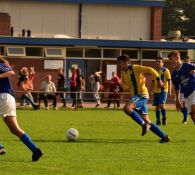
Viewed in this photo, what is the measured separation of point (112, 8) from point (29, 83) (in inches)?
553

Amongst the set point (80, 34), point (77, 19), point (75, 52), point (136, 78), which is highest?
point (77, 19)

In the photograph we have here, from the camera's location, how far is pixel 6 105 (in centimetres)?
1063

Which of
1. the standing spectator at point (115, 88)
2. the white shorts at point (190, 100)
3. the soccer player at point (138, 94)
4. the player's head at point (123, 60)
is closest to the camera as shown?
the player's head at point (123, 60)

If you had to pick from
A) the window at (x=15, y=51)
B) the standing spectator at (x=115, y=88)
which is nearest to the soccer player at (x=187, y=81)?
the standing spectator at (x=115, y=88)

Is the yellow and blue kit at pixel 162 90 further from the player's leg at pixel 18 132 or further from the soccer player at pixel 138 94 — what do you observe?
the player's leg at pixel 18 132

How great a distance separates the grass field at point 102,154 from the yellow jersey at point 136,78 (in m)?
1.07

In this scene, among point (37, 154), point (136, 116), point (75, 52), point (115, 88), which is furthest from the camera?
point (75, 52)

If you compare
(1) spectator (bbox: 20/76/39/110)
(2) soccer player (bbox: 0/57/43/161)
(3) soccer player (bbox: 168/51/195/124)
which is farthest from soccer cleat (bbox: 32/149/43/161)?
(1) spectator (bbox: 20/76/39/110)

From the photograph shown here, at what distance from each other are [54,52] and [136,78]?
2366 cm

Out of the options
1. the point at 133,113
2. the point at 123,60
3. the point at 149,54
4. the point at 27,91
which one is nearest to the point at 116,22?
the point at 149,54

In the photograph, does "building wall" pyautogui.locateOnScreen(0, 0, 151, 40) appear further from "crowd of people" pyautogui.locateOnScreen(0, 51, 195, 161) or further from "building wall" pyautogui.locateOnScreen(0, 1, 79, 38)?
"crowd of people" pyautogui.locateOnScreen(0, 51, 195, 161)

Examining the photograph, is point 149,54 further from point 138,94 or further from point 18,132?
point 18,132

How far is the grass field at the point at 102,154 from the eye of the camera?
10.1 metres

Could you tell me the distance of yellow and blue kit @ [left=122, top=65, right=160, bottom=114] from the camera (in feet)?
47.8
